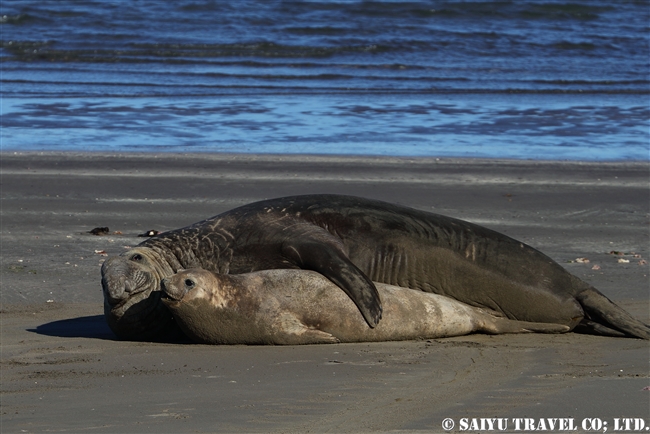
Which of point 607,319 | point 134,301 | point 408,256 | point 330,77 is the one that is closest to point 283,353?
point 134,301

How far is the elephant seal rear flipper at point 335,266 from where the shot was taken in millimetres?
5840

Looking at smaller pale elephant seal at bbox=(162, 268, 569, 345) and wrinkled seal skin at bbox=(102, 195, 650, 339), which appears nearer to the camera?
smaller pale elephant seal at bbox=(162, 268, 569, 345)

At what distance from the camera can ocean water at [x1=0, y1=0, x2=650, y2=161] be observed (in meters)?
14.6

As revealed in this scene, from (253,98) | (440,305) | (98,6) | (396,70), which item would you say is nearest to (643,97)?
(396,70)

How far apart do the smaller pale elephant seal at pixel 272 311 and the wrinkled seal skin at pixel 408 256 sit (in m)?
0.36

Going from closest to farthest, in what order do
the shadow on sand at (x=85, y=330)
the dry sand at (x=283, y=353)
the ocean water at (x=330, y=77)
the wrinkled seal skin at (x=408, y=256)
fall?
the dry sand at (x=283, y=353) < the shadow on sand at (x=85, y=330) < the wrinkled seal skin at (x=408, y=256) < the ocean water at (x=330, y=77)
